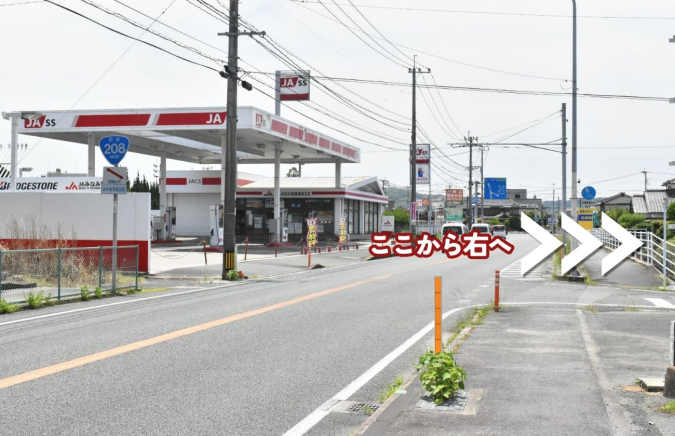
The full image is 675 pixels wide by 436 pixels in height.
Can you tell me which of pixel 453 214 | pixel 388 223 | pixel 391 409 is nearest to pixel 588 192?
pixel 388 223

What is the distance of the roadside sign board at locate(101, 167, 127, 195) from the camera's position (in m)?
16.8

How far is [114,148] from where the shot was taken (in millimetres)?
16953

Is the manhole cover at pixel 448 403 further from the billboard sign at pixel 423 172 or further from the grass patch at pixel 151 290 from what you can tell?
the billboard sign at pixel 423 172

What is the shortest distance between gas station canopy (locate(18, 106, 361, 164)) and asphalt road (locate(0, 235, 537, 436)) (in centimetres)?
2179

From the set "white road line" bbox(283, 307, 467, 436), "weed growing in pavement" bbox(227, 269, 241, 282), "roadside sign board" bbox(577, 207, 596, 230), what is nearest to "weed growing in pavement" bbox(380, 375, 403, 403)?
"white road line" bbox(283, 307, 467, 436)

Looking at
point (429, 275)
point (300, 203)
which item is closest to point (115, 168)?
point (429, 275)

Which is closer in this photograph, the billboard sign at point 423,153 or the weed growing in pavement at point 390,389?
the weed growing in pavement at point 390,389

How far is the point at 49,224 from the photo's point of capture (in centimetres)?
2309

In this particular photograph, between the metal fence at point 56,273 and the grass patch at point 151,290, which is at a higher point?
the metal fence at point 56,273

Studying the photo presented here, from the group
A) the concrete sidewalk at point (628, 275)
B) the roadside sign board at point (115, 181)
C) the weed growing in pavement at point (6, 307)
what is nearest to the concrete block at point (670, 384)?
the weed growing in pavement at point (6, 307)

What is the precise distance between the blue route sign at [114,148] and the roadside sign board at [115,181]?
270 millimetres

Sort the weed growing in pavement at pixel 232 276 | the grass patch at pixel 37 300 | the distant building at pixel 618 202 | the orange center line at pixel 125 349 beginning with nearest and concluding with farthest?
the orange center line at pixel 125 349, the grass patch at pixel 37 300, the weed growing in pavement at pixel 232 276, the distant building at pixel 618 202

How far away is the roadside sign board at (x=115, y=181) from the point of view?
1678cm

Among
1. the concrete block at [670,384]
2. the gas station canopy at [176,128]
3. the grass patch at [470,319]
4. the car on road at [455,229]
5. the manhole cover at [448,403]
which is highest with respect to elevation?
the gas station canopy at [176,128]
